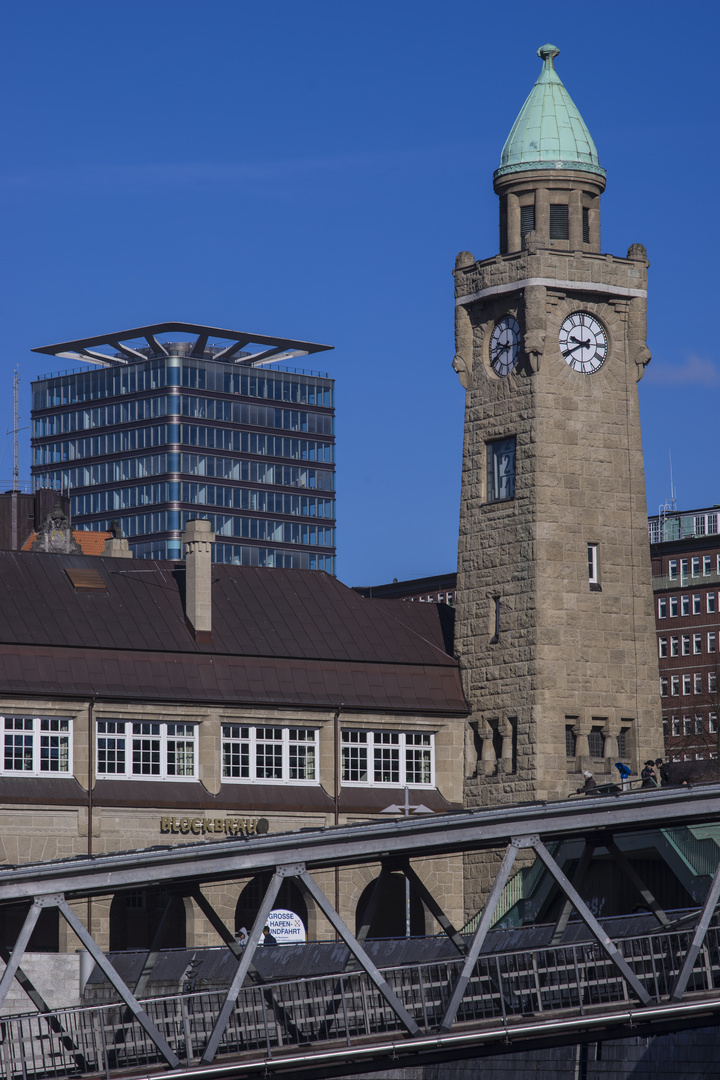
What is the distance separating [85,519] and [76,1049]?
152m

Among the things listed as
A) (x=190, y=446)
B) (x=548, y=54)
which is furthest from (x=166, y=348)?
(x=548, y=54)

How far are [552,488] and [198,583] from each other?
35.5 feet

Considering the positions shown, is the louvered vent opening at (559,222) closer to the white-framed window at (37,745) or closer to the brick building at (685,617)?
the white-framed window at (37,745)

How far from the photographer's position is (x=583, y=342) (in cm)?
6681

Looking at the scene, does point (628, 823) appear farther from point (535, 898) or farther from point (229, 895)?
point (229, 895)

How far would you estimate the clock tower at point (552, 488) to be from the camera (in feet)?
215

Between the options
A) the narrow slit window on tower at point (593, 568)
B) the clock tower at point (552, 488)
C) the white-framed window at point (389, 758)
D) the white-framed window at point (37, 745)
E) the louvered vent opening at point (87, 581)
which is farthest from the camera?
the white-framed window at point (389, 758)

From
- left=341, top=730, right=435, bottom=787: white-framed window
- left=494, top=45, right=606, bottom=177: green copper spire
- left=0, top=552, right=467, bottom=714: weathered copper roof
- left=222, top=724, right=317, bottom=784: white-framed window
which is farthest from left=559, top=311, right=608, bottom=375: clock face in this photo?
left=222, top=724, right=317, bottom=784: white-framed window

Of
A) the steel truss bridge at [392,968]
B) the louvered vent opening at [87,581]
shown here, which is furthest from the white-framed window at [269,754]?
the steel truss bridge at [392,968]

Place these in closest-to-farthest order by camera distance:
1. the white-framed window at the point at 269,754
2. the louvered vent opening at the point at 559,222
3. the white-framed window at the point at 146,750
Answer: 1. the white-framed window at the point at 146,750
2. the white-framed window at the point at 269,754
3. the louvered vent opening at the point at 559,222

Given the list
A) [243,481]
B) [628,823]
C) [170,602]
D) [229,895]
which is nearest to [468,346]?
[170,602]

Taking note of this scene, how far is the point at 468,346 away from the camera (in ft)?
226

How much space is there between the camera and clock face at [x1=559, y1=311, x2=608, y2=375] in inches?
2621

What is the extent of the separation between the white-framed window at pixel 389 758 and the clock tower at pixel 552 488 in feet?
5.09
